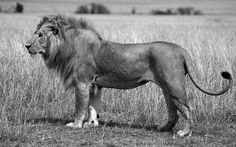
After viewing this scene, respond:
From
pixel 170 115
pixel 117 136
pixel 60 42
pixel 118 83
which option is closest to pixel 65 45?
pixel 60 42

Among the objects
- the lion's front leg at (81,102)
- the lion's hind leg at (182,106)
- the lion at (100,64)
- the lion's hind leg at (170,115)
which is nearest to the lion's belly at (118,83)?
the lion at (100,64)

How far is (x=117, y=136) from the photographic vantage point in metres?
6.88

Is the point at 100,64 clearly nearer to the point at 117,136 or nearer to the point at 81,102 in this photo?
the point at 81,102

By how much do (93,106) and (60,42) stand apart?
1.25 meters

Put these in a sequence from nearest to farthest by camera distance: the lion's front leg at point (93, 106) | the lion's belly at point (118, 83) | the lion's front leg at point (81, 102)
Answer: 1. the lion's belly at point (118, 83)
2. the lion's front leg at point (81, 102)
3. the lion's front leg at point (93, 106)

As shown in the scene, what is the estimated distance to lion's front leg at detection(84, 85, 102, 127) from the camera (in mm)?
7578

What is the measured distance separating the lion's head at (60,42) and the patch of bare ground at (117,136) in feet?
2.91

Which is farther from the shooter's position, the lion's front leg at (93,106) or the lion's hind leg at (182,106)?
the lion's front leg at (93,106)

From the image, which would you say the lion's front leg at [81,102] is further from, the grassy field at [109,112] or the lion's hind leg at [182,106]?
the lion's hind leg at [182,106]

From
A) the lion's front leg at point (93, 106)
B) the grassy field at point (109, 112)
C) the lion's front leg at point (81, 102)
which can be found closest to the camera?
the grassy field at point (109, 112)

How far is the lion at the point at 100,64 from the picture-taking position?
6773 millimetres

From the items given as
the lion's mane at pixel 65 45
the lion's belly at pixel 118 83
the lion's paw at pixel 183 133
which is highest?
the lion's mane at pixel 65 45

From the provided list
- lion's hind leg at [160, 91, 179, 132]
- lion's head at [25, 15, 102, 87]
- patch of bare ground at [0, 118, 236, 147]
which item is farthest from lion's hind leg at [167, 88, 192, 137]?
lion's head at [25, 15, 102, 87]

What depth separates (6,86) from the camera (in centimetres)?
884
